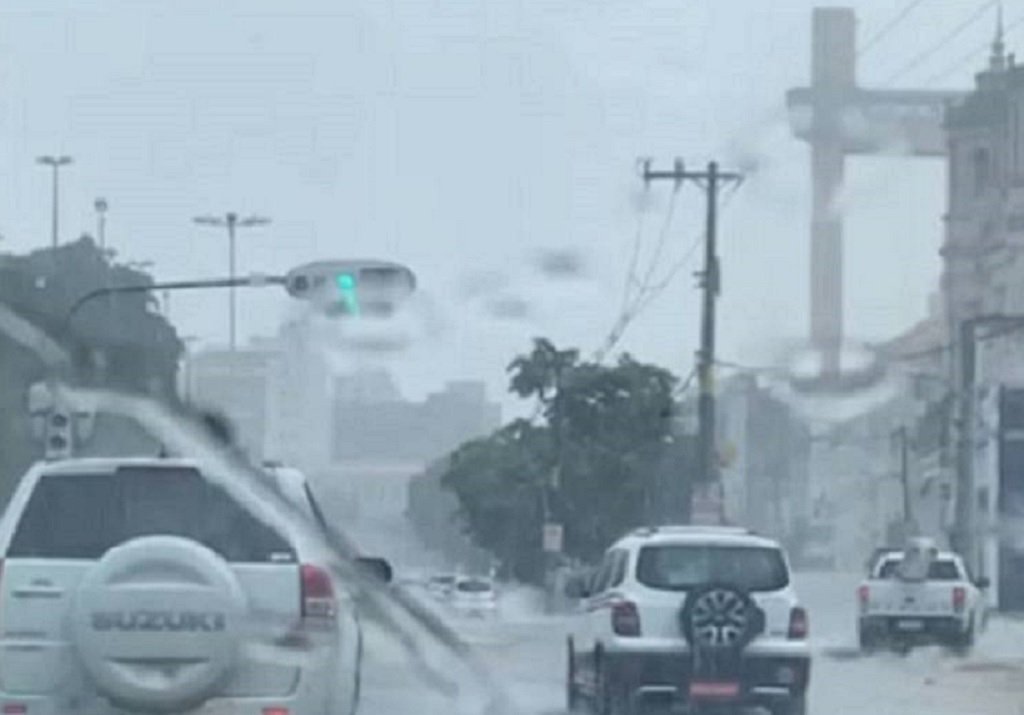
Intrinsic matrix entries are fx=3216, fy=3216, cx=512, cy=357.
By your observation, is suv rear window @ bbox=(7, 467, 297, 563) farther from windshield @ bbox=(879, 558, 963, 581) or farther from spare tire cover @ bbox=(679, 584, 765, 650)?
windshield @ bbox=(879, 558, 963, 581)

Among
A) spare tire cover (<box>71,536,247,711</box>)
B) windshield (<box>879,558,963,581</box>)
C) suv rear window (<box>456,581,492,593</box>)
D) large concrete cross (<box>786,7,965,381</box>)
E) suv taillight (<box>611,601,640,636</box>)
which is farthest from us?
large concrete cross (<box>786,7,965,381</box>)

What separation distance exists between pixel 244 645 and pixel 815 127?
32.6m

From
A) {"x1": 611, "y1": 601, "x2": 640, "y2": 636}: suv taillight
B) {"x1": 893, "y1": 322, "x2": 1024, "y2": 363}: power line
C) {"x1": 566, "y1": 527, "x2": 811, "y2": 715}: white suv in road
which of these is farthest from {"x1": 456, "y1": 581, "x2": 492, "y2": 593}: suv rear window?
{"x1": 893, "y1": 322, "x2": 1024, "y2": 363}: power line

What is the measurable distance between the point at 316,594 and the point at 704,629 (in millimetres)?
9373

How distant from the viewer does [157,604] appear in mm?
15117

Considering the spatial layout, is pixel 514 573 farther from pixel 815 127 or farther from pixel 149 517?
pixel 149 517

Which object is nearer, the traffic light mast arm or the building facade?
the traffic light mast arm

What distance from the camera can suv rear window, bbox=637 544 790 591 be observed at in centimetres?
2523

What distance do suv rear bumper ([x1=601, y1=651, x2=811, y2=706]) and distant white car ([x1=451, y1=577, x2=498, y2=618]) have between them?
754 inches

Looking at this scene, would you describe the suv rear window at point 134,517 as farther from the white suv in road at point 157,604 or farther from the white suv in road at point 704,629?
the white suv in road at point 704,629

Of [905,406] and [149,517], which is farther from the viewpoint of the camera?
[905,406]

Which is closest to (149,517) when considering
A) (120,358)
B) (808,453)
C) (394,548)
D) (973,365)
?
(394,548)

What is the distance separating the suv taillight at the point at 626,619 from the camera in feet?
82.4

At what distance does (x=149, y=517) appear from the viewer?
16.3m
